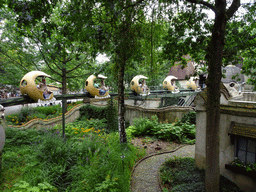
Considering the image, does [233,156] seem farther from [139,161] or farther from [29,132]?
[29,132]

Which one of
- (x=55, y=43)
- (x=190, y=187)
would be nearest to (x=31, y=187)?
(x=190, y=187)

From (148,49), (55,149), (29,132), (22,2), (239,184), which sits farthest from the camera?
(29,132)

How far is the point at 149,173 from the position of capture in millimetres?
5590

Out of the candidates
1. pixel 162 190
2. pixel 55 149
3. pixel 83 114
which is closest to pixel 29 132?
pixel 55 149

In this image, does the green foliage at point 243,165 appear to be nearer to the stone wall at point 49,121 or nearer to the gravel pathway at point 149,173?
the gravel pathway at point 149,173

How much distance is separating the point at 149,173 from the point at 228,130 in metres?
2.94

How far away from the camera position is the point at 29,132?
28.1 ft

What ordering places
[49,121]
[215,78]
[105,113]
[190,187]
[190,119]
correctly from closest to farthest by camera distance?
[215,78] → [190,187] → [190,119] → [49,121] → [105,113]

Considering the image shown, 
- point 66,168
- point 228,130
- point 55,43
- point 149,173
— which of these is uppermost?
point 55,43

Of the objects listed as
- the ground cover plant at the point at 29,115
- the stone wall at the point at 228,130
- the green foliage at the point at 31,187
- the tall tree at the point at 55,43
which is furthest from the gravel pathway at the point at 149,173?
the ground cover plant at the point at 29,115

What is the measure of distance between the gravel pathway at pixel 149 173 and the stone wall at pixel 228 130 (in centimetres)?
154

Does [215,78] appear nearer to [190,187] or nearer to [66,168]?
[190,187]

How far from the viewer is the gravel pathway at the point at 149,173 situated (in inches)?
189

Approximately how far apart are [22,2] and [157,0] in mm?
3225
